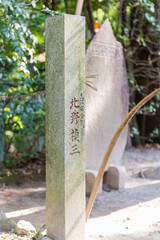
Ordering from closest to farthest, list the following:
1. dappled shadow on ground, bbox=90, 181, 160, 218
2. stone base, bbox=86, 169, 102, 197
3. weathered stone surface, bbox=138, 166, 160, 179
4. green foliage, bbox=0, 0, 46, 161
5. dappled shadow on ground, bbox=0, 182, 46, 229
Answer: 1. green foliage, bbox=0, 0, 46, 161
2. dappled shadow on ground, bbox=0, 182, 46, 229
3. dappled shadow on ground, bbox=90, 181, 160, 218
4. stone base, bbox=86, 169, 102, 197
5. weathered stone surface, bbox=138, 166, 160, 179

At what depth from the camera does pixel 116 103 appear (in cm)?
409

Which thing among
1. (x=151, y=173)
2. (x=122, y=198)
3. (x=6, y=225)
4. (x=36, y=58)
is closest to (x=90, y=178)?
(x=122, y=198)

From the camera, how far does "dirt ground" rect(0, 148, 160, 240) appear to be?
8.52 feet

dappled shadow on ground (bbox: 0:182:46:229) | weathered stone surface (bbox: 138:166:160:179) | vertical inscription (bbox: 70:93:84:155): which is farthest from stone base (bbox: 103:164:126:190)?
vertical inscription (bbox: 70:93:84:155)

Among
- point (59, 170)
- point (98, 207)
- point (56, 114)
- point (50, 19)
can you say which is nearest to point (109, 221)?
point (98, 207)

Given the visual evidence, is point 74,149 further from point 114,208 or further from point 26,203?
point 26,203

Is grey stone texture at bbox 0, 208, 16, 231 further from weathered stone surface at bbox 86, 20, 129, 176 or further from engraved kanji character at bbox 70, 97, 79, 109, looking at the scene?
weathered stone surface at bbox 86, 20, 129, 176

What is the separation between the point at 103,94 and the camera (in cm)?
390

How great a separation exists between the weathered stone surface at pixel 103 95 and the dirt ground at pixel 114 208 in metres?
0.45

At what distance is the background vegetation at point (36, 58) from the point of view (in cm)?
287

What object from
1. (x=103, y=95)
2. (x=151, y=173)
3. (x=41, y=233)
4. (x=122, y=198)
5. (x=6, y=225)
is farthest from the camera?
(x=151, y=173)

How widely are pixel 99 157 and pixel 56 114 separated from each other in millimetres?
1932

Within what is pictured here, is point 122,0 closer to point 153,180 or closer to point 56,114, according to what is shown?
point 153,180

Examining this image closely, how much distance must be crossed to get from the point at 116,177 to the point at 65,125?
7.18 ft
